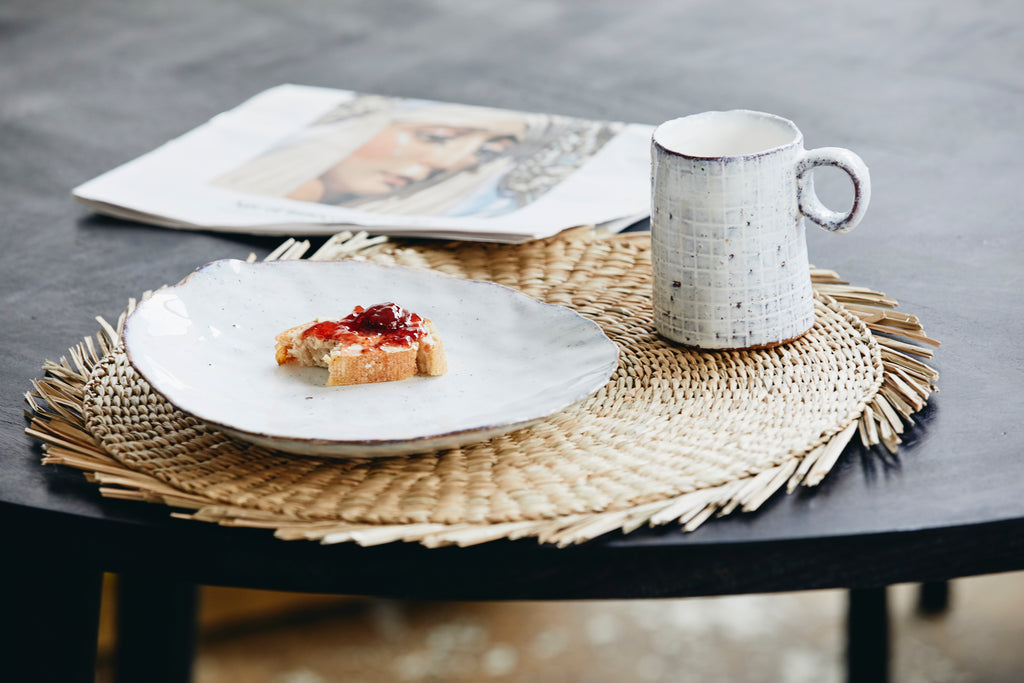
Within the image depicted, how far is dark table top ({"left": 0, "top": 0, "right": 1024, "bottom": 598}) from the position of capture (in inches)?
21.1

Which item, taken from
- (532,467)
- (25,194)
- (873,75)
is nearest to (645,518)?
(532,467)

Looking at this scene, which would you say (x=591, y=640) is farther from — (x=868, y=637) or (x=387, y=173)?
(x=387, y=173)

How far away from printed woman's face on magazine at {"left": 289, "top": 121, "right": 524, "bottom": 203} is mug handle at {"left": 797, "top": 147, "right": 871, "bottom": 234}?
446 millimetres

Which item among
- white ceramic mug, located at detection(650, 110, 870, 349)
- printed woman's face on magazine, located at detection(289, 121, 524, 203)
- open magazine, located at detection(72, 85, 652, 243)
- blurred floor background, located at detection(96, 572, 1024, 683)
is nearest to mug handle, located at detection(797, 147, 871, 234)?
white ceramic mug, located at detection(650, 110, 870, 349)

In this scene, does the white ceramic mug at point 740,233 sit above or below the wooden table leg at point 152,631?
above

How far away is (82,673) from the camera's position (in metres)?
0.69

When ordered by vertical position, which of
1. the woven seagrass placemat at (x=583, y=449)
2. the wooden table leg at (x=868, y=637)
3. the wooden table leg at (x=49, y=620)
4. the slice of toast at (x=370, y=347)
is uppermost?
the slice of toast at (x=370, y=347)

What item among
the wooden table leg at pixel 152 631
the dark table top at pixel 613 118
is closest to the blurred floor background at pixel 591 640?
the wooden table leg at pixel 152 631

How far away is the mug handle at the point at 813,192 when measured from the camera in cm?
67

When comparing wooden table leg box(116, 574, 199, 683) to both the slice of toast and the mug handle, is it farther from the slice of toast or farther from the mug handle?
the mug handle

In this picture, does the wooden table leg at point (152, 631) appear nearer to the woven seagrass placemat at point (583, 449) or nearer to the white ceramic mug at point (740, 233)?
the woven seagrass placemat at point (583, 449)

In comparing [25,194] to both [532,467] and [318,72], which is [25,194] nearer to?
[318,72]

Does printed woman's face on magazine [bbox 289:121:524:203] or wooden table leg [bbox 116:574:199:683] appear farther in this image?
wooden table leg [bbox 116:574:199:683]

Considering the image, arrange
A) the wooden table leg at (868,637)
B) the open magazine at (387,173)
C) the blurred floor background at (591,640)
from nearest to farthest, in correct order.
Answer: the open magazine at (387,173)
the wooden table leg at (868,637)
the blurred floor background at (591,640)
